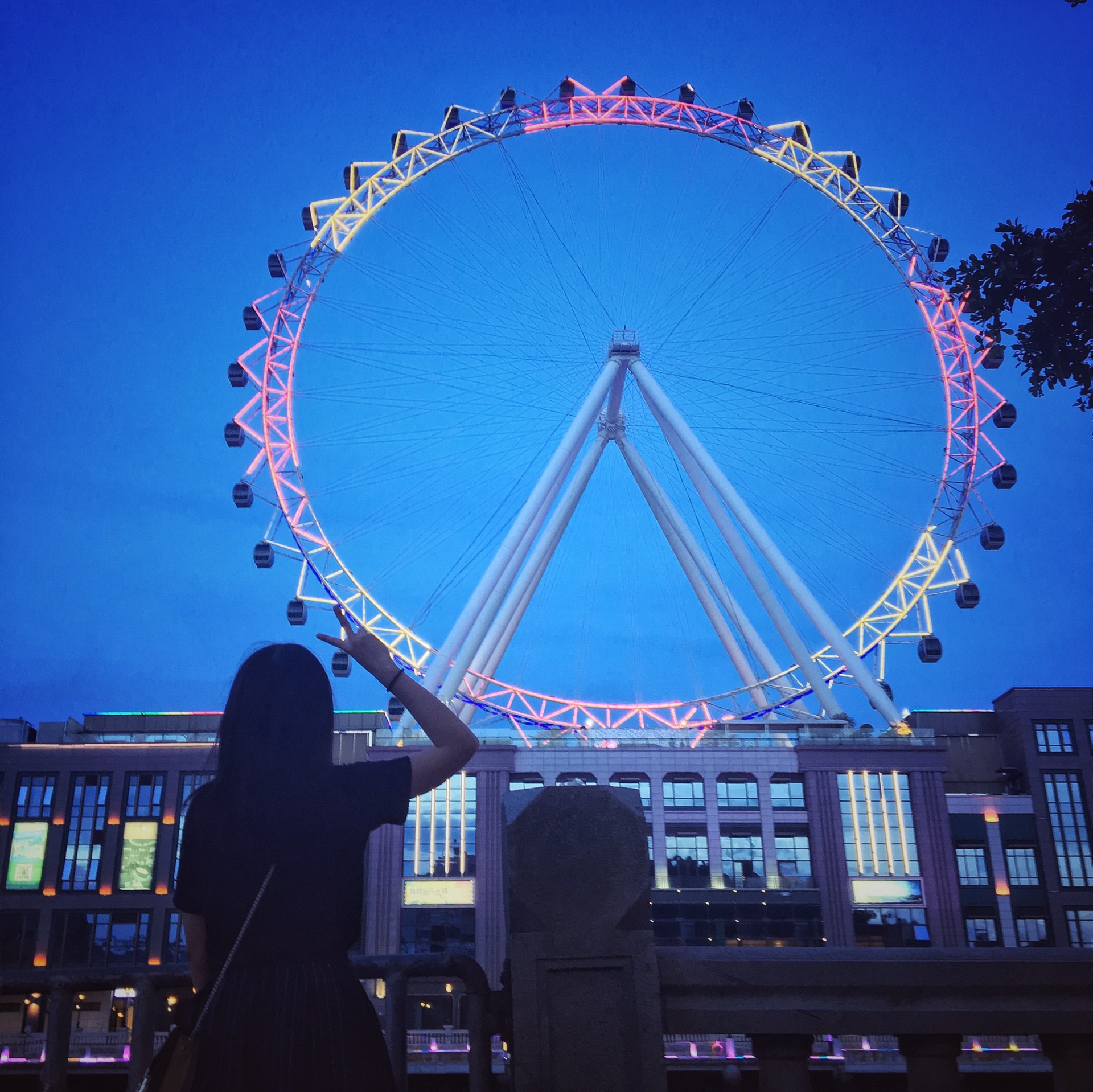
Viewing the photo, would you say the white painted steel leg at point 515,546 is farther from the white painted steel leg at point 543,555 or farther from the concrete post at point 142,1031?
the concrete post at point 142,1031

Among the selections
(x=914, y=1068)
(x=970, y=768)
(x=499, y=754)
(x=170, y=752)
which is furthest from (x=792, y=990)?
(x=970, y=768)

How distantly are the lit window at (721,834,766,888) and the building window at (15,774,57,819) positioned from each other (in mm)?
35613

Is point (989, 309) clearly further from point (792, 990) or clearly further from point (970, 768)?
point (970, 768)

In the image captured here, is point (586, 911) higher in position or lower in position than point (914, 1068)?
higher

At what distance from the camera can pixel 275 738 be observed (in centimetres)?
334

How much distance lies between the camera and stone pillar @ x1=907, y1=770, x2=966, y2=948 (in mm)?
51781

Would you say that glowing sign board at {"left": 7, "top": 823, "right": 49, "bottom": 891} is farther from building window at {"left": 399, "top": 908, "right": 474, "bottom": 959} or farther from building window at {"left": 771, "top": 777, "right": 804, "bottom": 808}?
building window at {"left": 771, "top": 777, "right": 804, "bottom": 808}

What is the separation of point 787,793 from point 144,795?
34034mm

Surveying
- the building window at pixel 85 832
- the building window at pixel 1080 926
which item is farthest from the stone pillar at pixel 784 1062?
the building window at pixel 85 832

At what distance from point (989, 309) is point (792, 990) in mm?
8703

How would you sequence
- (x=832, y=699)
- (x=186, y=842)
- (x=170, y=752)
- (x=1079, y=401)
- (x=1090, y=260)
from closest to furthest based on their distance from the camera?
(x=186, y=842) < (x=1090, y=260) < (x=1079, y=401) < (x=832, y=699) < (x=170, y=752)

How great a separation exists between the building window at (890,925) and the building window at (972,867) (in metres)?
3.65

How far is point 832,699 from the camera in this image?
4256cm

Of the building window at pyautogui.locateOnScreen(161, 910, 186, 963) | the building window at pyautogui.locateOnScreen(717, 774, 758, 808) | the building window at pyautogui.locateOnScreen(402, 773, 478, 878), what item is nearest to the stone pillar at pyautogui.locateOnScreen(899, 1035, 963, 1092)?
the building window at pyautogui.locateOnScreen(402, 773, 478, 878)
